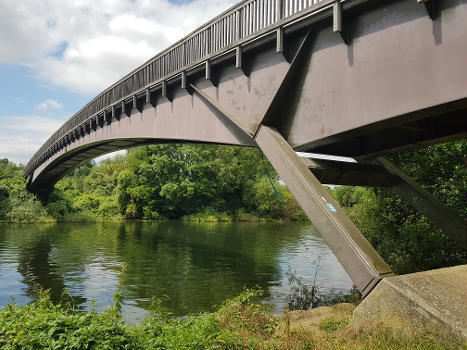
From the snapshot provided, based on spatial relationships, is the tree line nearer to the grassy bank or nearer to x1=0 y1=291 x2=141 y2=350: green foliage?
the grassy bank

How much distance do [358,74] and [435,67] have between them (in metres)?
1.42

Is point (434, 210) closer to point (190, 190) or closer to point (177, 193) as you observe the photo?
point (190, 190)

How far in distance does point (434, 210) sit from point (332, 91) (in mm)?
3721

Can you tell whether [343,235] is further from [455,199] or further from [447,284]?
[455,199]

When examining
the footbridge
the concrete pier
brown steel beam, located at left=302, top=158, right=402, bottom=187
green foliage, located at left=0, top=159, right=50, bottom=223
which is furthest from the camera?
green foliage, located at left=0, top=159, right=50, bottom=223

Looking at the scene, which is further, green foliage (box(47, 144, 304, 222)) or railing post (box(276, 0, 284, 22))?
green foliage (box(47, 144, 304, 222))

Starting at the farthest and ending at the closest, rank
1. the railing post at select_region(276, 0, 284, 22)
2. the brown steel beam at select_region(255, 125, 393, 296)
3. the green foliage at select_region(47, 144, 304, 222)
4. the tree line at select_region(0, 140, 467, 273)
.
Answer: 1. the green foliage at select_region(47, 144, 304, 222)
2. the tree line at select_region(0, 140, 467, 273)
3. the railing post at select_region(276, 0, 284, 22)
4. the brown steel beam at select_region(255, 125, 393, 296)

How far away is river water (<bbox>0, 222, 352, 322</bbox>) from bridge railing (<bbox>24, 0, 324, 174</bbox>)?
611cm

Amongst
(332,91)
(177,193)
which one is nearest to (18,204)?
(177,193)

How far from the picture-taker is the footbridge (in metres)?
5.78

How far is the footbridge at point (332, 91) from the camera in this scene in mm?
5777

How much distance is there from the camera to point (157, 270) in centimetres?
1612

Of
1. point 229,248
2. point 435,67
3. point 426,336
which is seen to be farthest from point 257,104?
point 229,248

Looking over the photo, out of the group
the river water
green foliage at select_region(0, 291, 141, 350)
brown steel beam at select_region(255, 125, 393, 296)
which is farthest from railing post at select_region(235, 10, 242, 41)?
green foliage at select_region(0, 291, 141, 350)
